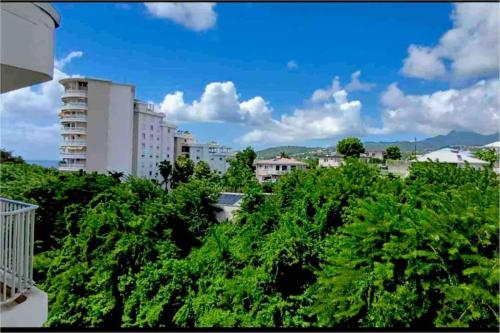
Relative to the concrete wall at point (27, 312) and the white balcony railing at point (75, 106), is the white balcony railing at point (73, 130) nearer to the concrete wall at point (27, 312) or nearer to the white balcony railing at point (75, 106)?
the white balcony railing at point (75, 106)

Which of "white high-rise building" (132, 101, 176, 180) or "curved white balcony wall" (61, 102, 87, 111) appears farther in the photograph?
"white high-rise building" (132, 101, 176, 180)

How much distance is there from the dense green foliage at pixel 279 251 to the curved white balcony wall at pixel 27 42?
230 centimetres

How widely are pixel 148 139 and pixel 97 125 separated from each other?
2391mm

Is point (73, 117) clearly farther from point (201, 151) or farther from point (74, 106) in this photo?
point (201, 151)

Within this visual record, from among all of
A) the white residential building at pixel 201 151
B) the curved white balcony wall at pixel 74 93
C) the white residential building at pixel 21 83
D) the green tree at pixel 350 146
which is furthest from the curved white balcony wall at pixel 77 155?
the white residential building at pixel 21 83

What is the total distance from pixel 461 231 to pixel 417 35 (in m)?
1.29

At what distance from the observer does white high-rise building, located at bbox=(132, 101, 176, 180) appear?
1504 cm

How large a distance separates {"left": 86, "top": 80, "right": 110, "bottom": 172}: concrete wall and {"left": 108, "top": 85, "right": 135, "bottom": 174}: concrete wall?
14 centimetres

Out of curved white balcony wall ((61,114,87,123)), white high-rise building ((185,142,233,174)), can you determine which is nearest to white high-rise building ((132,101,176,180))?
curved white balcony wall ((61,114,87,123))

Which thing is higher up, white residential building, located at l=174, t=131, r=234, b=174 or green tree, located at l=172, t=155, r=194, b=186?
white residential building, located at l=174, t=131, r=234, b=174

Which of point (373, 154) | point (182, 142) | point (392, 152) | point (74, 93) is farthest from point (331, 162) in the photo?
point (182, 142)

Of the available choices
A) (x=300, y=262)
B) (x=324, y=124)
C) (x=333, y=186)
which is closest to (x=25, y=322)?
(x=324, y=124)

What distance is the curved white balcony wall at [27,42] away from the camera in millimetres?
1509

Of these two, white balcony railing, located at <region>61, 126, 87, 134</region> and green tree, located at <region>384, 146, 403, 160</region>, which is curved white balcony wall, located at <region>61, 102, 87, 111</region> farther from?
green tree, located at <region>384, 146, 403, 160</region>
